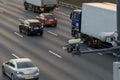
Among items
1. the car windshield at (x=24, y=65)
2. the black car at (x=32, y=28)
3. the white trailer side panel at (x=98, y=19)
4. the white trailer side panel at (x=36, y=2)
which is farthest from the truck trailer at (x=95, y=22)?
the white trailer side panel at (x=36, y=2)

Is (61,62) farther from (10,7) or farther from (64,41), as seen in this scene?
(10,7)

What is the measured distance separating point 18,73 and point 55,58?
969cm

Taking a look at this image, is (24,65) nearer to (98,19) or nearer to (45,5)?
(98,19)

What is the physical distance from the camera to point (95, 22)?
44250 mm

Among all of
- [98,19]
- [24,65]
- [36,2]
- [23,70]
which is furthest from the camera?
[36,2]

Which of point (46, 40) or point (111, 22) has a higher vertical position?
point (111, 22)

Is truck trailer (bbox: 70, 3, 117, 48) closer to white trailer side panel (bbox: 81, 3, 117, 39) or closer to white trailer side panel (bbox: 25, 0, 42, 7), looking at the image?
white trailer side panel (bbox: 81, 3, 117, 39)

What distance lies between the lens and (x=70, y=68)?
36812 millimetres

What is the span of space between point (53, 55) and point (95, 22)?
5452 mm

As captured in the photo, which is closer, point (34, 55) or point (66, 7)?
point (34, 55)

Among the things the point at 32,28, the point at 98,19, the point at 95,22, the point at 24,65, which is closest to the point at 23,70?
the point at 24,65

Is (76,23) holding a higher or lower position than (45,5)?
higher

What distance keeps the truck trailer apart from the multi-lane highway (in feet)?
4.22

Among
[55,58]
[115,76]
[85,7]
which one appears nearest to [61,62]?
[55,58]
